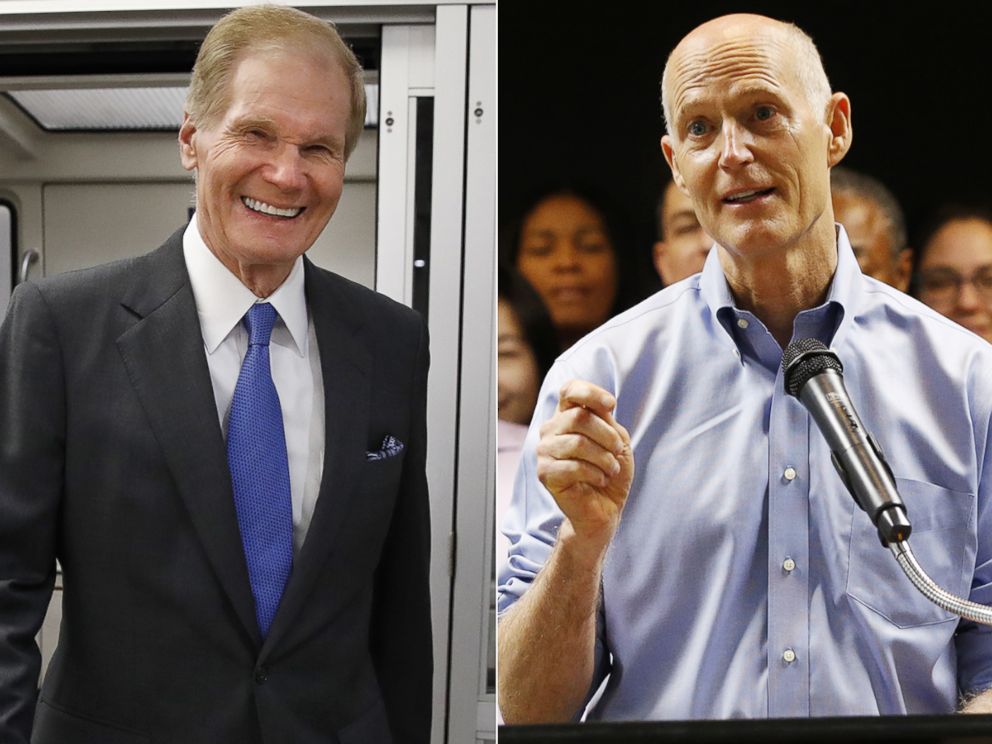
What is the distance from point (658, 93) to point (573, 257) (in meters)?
0.28

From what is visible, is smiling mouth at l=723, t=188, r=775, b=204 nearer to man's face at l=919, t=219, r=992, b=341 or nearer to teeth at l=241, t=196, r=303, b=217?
man's face at l=919, t=219, r=992, b=341

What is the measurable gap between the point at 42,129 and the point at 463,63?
1.17m

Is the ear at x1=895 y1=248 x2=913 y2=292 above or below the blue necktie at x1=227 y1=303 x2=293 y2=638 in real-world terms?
above

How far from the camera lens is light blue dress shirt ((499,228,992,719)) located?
1501 mm

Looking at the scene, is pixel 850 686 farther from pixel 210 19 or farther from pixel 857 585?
pixel 210 19

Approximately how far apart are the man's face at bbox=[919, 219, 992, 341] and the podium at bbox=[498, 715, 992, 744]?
0.57 meters

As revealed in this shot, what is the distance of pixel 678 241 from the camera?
5.20 feet

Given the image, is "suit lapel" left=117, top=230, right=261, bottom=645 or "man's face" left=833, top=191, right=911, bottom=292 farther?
"man's face" left=833, top=191, right=911, bottom=292

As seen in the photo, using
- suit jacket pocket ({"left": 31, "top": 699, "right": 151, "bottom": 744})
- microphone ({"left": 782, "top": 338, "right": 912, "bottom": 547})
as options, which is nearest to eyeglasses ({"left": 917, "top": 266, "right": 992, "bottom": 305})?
microphone ({"left": 782, "top": 338, "right": 912, "bottom": 547})

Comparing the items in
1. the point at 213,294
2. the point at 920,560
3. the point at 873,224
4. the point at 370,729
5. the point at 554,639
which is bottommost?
the point at 370,729

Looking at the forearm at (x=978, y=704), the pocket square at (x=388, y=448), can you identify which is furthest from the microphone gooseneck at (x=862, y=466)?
the pocket square at (x=388, y=448)

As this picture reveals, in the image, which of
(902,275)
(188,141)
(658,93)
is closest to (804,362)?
(902,275)

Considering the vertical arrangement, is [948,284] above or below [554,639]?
above

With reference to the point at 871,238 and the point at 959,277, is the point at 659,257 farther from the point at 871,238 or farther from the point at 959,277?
the point at 959,277
